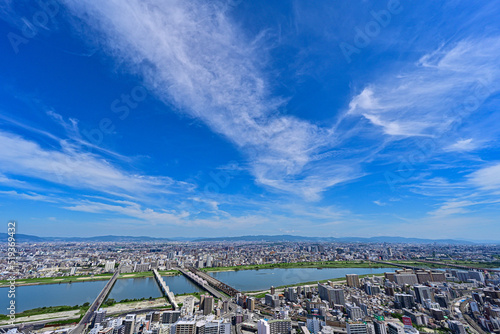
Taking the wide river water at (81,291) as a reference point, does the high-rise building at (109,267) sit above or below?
above

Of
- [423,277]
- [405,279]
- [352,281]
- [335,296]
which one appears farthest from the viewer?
[423,277]

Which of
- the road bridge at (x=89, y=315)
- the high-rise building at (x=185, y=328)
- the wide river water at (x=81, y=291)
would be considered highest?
the high-rise building at (x=185, y=328)

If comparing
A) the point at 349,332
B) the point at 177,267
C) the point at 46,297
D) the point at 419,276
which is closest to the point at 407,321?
the point at 349,332

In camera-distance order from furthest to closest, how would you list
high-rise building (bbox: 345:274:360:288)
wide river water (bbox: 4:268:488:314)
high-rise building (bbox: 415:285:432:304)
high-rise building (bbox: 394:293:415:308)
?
high-rise building (bbox: 345:274:360:288) < wide river water (bbox: 4:268:488:314) < high-rise building (bbox: 415:285:432:304) < high-rise building (bbox: 394:293:415:308)

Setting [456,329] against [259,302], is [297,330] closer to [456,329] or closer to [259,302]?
[259,302]

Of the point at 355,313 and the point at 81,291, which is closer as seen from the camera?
the point at 355,313

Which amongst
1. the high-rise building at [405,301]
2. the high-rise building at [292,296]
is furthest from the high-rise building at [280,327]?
the high-rise building at [405,301]

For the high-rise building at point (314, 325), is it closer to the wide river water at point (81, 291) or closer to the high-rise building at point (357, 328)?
the high-rise building at point (357, 328)

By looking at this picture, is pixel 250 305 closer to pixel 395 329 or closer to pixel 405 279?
pixel 395 329

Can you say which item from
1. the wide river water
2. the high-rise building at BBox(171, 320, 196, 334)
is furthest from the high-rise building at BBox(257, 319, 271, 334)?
the wide river water

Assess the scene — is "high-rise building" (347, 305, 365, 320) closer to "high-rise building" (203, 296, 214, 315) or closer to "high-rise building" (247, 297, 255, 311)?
"high-rise building" (247, 297, 255, 311)

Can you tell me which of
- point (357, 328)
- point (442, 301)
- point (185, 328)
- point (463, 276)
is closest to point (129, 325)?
point (185, 328)
